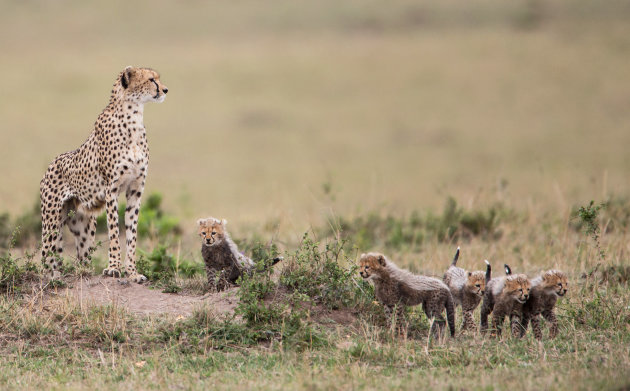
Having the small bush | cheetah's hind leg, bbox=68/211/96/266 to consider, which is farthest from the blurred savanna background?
cheetah's hind leg, bbox=68/211/96/266

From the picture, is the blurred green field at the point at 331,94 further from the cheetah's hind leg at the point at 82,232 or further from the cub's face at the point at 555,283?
the cub's face at the point at 555,283

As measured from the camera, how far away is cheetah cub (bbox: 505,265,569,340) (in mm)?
6090

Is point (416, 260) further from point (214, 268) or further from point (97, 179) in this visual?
point (97, 179)

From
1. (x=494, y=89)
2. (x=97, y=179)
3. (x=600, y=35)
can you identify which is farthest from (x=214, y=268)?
(x=600, y=35)

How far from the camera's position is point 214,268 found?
7.16m

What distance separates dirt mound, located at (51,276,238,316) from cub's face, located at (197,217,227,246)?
419 millimetres

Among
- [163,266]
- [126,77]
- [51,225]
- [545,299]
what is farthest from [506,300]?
[51,225]

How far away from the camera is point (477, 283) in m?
6.48

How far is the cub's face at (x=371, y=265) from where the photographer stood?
241 inches

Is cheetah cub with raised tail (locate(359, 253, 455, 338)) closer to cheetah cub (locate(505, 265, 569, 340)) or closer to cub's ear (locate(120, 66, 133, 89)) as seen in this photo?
cheetah cub (locate(505, 265, 569, 340))

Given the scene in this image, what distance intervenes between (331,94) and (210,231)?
25049 millimetres

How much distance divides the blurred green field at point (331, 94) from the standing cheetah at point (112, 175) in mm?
6473

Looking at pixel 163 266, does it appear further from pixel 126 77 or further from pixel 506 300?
pixel 506 300

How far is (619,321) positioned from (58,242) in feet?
15.6
